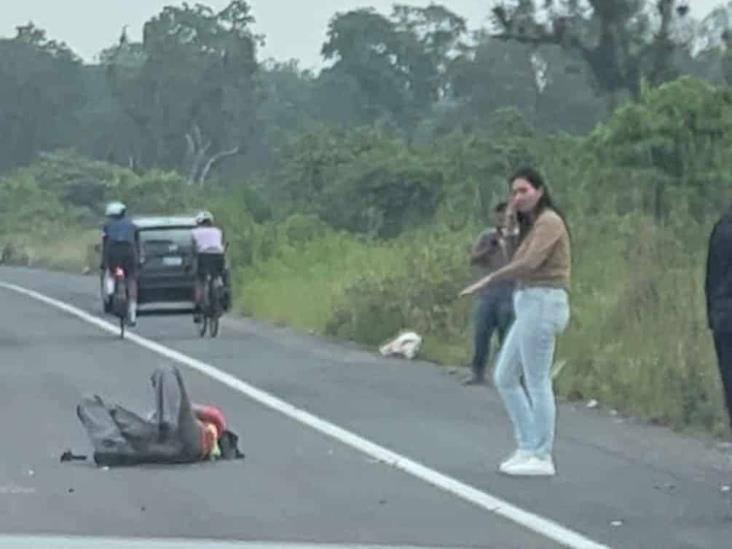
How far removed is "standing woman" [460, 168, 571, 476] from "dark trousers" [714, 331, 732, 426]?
1981mm

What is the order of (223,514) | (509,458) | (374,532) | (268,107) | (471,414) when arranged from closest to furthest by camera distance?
(374,532) → (223,514) → (509,458) → (471,414) → (268,107)

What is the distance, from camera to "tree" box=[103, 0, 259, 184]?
331ft

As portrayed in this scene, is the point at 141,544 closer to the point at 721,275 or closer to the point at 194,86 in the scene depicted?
the point at 721,275

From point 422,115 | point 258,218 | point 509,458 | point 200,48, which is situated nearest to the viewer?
point 509,458

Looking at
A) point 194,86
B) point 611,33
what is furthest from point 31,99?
point 611,33

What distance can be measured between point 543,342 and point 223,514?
105 inches

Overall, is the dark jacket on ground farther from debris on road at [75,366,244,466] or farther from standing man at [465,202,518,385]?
standing man at [465,202,518,385]

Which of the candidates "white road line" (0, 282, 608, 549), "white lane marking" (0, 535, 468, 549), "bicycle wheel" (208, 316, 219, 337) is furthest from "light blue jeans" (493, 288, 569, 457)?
"bicycle wheel" (208, 316, 219, 337)

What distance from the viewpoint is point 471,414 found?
1884 cm

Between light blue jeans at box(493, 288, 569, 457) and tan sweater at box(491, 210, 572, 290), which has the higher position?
tan sweater at box(491, 210, 572, 290)

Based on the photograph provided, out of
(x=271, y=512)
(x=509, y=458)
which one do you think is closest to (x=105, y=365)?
(x=509, y=458)

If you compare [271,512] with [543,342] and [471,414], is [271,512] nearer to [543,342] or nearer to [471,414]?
[543,342]

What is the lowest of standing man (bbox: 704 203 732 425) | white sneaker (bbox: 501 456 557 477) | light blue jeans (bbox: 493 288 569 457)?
white sneaker (bbox: 501 456 557 477)

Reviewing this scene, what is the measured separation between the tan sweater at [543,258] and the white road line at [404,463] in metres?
1.30
